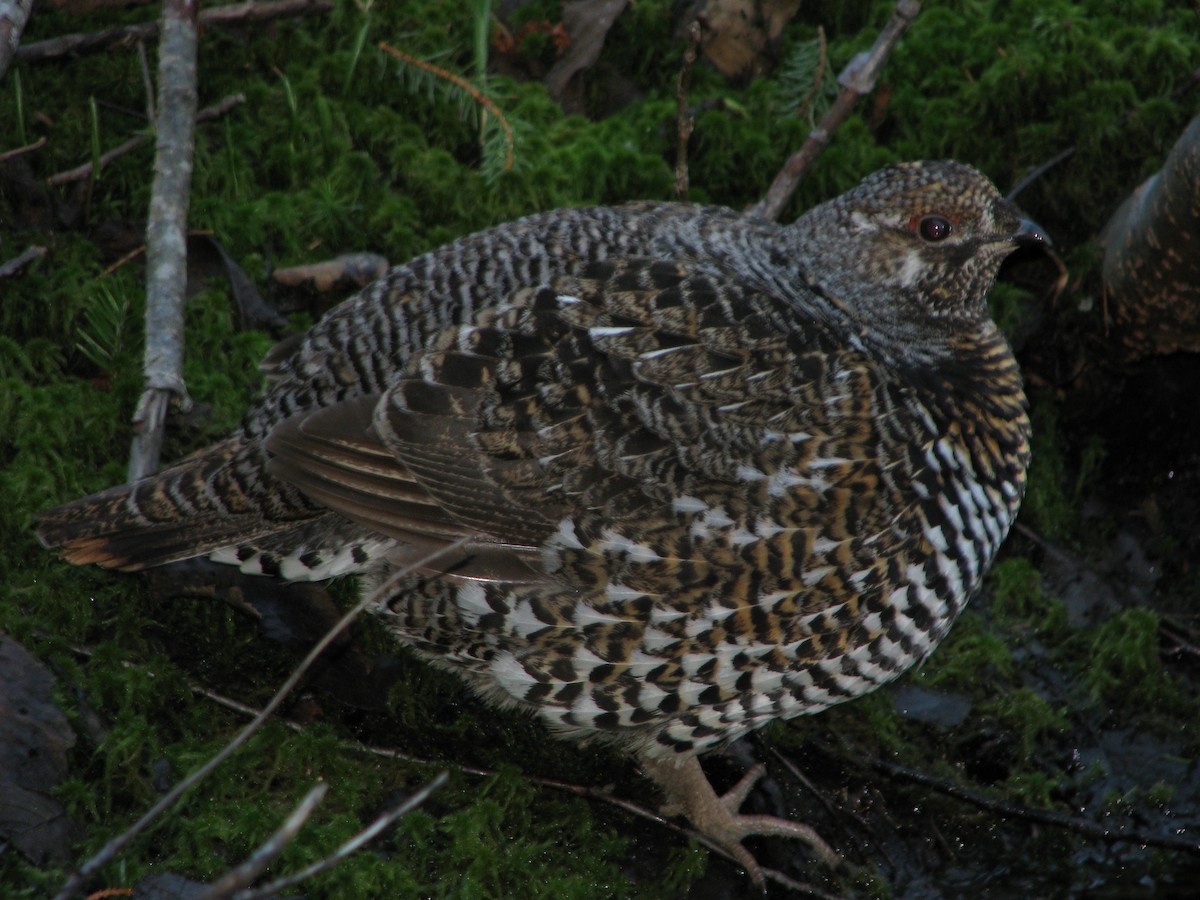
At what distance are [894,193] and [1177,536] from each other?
233 cm

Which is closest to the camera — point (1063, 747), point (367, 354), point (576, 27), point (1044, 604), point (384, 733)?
point (367, 354)

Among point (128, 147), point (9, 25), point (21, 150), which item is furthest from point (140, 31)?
point (9, 25)

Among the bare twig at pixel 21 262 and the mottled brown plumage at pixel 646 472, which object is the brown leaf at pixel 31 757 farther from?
the bare twig at pixel 21 262

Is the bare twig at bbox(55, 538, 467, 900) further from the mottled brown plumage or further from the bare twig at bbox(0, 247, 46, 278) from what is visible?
the bare twig at bbox(0, 247, 46, 278)

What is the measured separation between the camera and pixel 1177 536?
17.9 ft

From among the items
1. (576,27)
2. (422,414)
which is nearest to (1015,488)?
(422,414)

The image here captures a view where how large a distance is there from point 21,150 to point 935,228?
364cm

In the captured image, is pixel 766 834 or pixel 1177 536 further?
pixel 1177 536

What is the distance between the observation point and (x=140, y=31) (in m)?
5.66

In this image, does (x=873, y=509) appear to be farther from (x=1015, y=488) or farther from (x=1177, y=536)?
(x=1177, y=536)

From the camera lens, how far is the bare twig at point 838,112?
5.48 meters

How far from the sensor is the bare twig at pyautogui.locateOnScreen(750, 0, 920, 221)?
216 inches

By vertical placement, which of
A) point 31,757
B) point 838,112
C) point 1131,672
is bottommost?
point 1131,672

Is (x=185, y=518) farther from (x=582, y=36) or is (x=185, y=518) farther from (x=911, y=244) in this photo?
(x=582, y=36)
